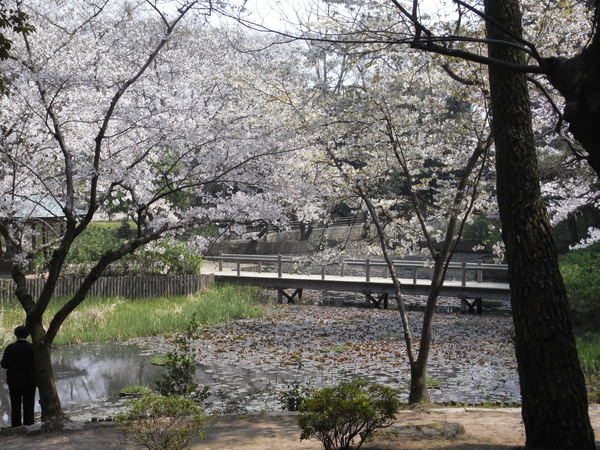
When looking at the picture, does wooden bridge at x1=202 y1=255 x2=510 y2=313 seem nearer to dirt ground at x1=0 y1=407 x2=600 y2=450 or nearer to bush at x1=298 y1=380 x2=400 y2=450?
dirt ground at x1=0 y1=407 x2=600 y2=450

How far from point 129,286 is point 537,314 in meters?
16.6

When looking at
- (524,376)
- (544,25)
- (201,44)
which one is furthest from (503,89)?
(201,44)

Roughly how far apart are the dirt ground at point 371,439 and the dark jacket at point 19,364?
721 millimetres

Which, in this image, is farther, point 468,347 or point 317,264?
point 468,347

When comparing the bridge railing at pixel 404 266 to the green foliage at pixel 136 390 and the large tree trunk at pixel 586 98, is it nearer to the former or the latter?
the green foliage at pixel 136 390

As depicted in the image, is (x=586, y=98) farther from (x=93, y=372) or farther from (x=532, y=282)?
(x=93, y=372)

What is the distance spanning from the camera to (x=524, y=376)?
17.2 feet

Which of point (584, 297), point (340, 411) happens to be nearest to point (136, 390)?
point (340, 411)

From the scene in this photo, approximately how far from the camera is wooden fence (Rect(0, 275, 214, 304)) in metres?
Answer: 18.5

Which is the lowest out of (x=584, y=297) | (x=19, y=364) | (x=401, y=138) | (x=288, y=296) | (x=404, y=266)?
(x=19, y=364)

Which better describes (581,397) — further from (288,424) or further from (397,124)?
(397,124)

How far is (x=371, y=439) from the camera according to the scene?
5.70m

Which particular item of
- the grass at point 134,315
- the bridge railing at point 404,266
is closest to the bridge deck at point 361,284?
the bridge railing at point 404,266

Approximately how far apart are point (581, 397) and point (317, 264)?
5849 millimetres
